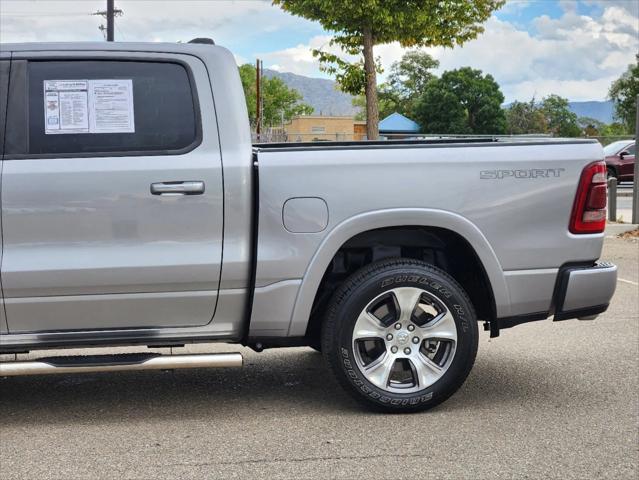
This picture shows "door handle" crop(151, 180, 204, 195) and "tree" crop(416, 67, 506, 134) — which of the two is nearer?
"door handle" crop(151, 180, 204, 195)

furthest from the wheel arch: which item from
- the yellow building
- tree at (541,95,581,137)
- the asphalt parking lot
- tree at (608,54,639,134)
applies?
the yellow building

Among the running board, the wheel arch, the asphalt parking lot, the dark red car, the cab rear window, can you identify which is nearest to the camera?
the asphalt parking lot

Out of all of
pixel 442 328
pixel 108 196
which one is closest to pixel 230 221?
pixel 108 196

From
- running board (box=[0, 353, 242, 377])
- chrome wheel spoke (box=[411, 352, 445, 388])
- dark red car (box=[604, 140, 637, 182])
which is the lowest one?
chrome wheel spoke (box=[411, 352, 445, 388])

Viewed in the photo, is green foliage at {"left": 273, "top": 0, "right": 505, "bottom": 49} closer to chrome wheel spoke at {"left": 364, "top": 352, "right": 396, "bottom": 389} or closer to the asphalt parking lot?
the asphalt parking lot

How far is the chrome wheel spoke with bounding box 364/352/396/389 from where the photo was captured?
4797 mm

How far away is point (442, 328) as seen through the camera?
4820 millimetres

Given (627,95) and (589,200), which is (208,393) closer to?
(589,200)

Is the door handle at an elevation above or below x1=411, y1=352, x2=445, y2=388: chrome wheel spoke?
above

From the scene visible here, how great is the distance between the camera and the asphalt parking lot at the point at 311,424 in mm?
4031

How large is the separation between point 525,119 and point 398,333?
82937mm

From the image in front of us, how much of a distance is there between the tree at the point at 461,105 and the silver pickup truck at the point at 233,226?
237ft

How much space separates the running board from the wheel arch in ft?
1.47

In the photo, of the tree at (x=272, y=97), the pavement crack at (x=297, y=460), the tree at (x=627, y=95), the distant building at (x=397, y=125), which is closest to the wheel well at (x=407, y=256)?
the pavement crack at (x=297, y=460)
